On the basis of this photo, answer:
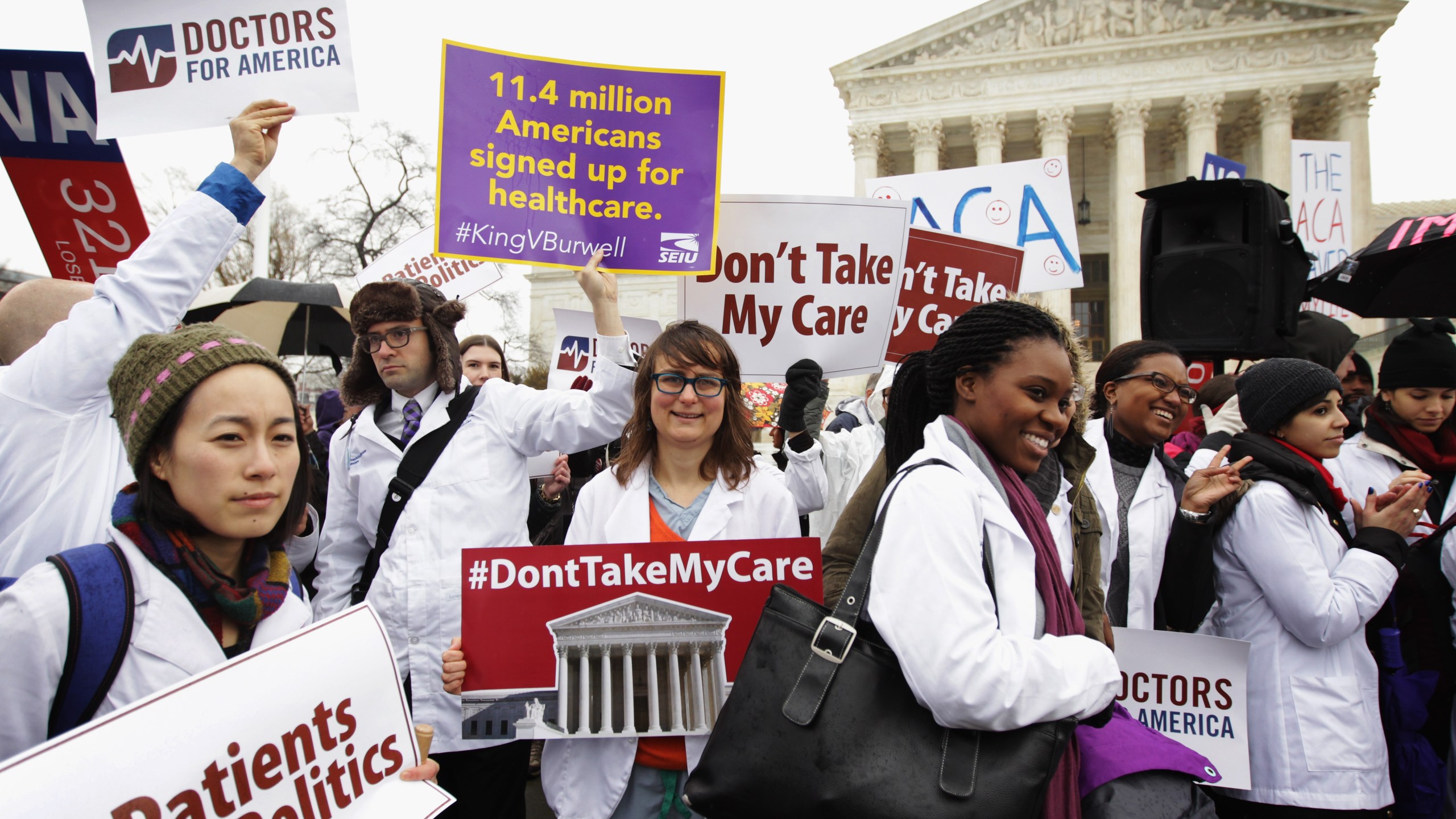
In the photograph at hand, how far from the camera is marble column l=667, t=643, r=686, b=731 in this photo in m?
2.17

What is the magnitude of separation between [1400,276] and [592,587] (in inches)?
177

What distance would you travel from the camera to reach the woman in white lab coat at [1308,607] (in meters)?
2.61

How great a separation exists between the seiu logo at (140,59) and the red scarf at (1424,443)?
5.28 m

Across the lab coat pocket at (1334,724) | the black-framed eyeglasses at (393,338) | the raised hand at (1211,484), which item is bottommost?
the lab coat pocket at (1334,724)

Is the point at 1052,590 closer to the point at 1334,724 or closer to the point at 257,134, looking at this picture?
the point at 1334,724

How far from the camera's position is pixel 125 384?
5.21 feet

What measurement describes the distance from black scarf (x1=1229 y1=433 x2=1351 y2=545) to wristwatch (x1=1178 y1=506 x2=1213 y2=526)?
0.19 meters

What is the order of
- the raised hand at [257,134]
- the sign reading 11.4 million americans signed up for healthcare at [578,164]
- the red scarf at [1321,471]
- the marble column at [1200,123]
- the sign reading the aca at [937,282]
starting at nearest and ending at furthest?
the raised hand at [257,134], the red scarf at [1321,471], the sign reading 11.4 million americans signed up for healthcare at [578,164], the sign reading the aca at [937,282], the marble column at [1200,123]

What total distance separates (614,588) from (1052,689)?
119cm

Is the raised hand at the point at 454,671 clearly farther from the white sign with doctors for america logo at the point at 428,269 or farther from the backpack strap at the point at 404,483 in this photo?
the white sign with doctors for america logo at the point at 428,269

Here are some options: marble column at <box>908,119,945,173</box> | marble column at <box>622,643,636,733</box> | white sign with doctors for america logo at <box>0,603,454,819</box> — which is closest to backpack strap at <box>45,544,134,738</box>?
white sign with doctors for america logo at <box>0,603,454,819</box>

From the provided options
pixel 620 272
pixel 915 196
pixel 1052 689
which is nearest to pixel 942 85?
pixel 915 196

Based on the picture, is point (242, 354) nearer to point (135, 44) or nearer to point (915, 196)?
point (135, 44)

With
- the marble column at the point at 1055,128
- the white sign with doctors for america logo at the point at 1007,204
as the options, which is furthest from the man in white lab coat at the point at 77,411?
the marble column at the point at 1055,128
